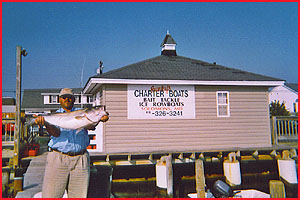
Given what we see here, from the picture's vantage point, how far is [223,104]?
9789 millimetres

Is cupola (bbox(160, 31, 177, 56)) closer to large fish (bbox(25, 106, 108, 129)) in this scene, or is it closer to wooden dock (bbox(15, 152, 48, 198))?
wooden dock (bbox(15, 152, 48, 198))

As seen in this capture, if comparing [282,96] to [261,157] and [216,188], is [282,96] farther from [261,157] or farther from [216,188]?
[216,188]

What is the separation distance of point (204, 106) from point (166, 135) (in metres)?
Answer: 1.79

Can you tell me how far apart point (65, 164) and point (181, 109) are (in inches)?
264

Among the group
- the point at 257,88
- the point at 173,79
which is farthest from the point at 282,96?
the point at 173,79

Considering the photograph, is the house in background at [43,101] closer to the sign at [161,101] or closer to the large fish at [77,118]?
the sign at [161,101]

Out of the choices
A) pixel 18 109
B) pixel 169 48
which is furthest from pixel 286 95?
pixel 18 109

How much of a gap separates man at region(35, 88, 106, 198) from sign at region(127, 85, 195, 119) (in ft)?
19.1

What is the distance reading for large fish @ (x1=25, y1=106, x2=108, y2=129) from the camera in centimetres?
315

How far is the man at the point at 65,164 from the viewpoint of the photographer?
10.3 feet

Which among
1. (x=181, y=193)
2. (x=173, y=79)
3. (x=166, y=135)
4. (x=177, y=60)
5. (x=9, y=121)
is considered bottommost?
(x=181, y=193)

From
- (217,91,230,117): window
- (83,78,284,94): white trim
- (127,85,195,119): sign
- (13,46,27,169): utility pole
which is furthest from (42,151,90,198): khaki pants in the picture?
(217,91,230,117): window

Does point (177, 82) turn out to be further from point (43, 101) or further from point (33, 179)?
point (43, 101)

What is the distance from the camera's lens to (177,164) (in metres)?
8.81
